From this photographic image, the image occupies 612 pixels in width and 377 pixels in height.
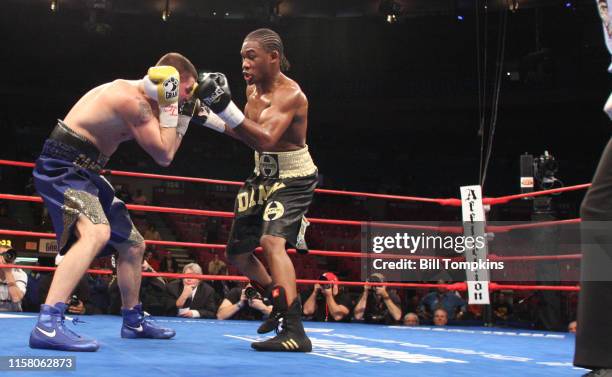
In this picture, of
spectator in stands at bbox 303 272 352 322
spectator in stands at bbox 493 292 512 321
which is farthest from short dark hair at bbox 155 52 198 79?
spectator in stands at bbox 493 292 512 321

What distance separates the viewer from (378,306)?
202 inches

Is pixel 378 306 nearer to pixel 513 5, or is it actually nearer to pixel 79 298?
pixel 79 298

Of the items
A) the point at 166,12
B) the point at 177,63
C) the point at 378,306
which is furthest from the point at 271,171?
the point at 166,12

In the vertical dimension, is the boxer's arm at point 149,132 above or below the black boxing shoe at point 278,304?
above

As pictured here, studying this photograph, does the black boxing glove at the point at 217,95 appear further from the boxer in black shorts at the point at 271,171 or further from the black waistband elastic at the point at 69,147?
the black waistband elastic at the point at 69,147

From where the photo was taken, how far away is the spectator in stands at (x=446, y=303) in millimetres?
5621

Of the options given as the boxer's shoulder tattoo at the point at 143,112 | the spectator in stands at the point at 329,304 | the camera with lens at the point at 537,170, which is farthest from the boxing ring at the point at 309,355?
the camera with lens at the point at 537,170

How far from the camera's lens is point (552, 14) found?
36.8 feet

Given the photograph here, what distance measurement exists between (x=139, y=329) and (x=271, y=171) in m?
0.79

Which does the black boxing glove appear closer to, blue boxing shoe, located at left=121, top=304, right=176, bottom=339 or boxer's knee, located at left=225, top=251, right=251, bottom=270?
boxer's knee, located at left=225, top=251, right=251, bottom=270

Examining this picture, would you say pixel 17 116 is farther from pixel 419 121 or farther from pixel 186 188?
pixel 419 121

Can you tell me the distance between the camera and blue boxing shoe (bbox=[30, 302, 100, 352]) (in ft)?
6.53

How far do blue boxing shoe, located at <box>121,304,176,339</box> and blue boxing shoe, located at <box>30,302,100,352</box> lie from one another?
562mm

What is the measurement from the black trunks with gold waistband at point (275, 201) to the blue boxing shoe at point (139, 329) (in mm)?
405
